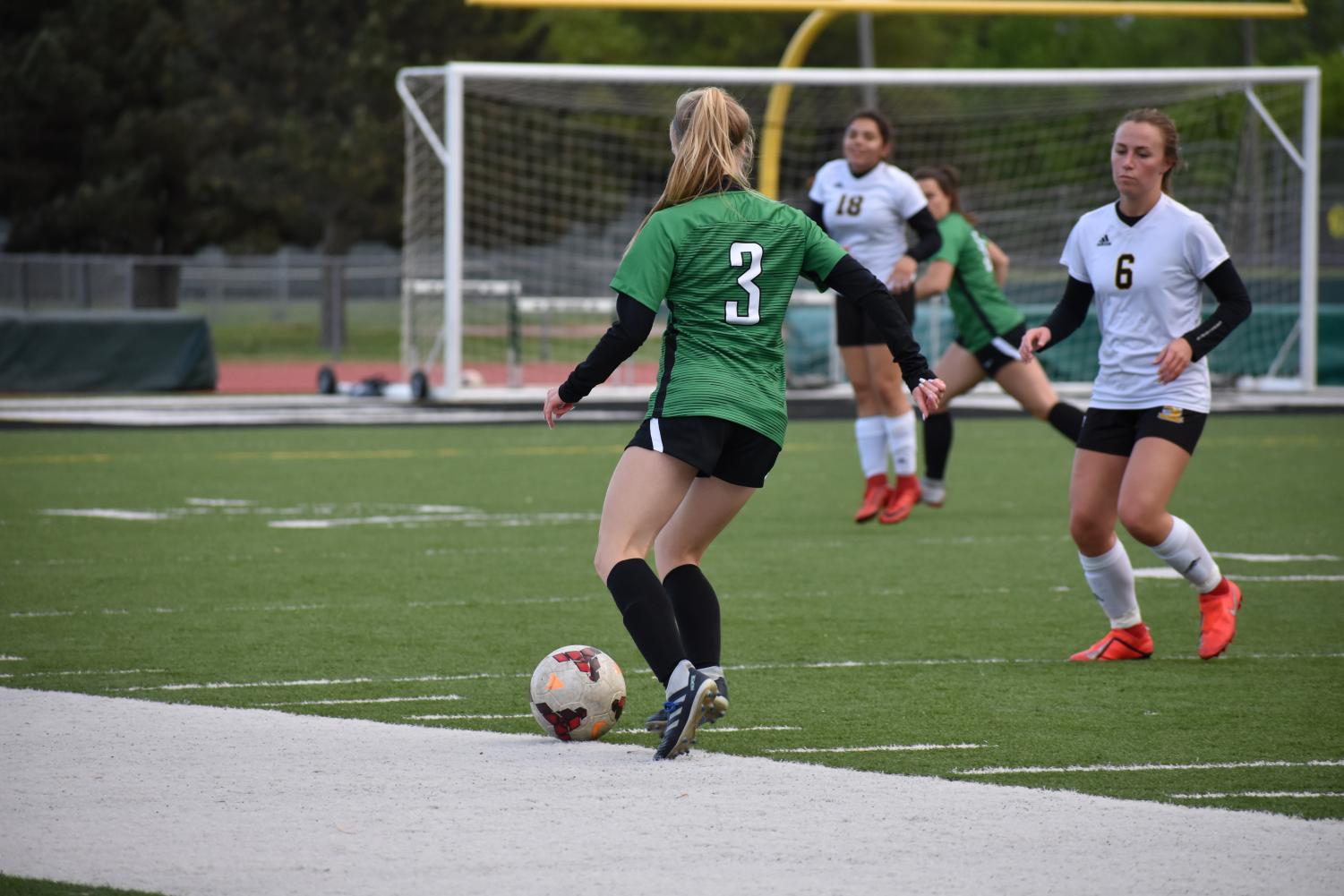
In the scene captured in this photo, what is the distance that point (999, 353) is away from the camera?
12.2 meters

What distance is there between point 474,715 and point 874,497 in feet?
19.8

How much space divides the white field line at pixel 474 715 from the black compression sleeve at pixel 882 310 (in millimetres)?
1627

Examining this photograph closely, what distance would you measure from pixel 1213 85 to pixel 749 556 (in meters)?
18.0

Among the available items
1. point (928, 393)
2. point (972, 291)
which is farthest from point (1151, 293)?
point (972, 291)

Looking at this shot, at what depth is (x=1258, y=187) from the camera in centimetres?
2627

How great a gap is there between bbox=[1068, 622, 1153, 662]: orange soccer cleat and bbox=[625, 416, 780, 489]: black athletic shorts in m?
2.04

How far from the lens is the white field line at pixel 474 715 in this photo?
616 centimetres

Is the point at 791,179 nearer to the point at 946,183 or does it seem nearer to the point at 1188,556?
the point at 946,183

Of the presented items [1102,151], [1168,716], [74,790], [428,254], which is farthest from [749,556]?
[1102,151]

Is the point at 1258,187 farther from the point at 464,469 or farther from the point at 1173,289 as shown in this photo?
the point at 1173,289

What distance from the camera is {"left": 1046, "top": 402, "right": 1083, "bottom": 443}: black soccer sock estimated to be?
38.3 feet

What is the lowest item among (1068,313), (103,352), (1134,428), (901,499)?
(103,352)

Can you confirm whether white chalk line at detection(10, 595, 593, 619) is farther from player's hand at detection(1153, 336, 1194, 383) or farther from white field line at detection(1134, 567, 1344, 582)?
player's hand at detection(1153, 336, 1194, 383)

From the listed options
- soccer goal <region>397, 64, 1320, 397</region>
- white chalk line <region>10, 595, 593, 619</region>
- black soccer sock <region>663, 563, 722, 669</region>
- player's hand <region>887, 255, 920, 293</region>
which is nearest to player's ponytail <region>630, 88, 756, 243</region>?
black soccer sock <region>663, 563, 722, 669</region>
